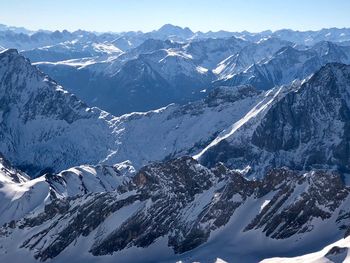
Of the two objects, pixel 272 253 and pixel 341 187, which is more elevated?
pixel 341 187

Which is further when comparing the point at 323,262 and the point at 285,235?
the point at 285,235

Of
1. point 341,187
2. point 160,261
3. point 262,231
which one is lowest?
point 160,261

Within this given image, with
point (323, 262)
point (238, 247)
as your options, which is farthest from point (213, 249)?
point (323, 262)

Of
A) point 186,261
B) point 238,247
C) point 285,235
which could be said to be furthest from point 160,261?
point 285,235

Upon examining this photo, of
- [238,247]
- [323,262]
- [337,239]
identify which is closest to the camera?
[323,262]

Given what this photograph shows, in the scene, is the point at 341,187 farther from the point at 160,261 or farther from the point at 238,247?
the point at 160,261

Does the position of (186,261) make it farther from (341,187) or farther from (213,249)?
(341,187)

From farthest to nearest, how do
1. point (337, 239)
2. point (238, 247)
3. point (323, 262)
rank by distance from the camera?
point (238, 247)
point (337, 239)
point (323, 262)

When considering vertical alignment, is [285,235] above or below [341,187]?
below

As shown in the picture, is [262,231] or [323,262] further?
[262,231]
